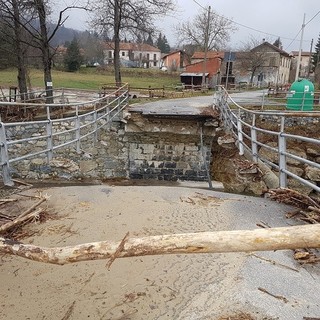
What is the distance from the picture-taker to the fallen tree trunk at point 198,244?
185cm

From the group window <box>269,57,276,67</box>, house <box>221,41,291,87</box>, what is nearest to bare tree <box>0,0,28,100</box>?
house <box>221,41,291,87</box>

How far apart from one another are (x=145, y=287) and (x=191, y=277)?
16.0 inches

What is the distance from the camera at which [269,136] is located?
47.5 feet

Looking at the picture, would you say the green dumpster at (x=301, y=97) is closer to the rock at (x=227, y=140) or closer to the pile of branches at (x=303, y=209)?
the rock at (x=227, y=140)

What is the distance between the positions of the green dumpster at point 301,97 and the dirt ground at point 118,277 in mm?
16014

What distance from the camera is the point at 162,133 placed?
12.5 meters

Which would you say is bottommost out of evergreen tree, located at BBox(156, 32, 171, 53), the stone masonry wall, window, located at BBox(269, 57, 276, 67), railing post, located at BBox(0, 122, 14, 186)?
the stone masonry wall

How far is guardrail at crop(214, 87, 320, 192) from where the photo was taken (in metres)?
4.32

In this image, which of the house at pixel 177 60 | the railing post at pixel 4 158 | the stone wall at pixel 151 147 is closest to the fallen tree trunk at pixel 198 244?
the railing post at pixel 4 158

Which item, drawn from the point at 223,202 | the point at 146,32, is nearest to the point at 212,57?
the point at 146,32

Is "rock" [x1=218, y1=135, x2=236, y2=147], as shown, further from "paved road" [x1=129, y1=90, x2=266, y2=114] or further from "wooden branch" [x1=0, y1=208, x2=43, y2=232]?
"wooden branch" [x1=0, y1=208, x2=43, y2=232]

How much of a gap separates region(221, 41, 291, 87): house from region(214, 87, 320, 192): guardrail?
3578cm

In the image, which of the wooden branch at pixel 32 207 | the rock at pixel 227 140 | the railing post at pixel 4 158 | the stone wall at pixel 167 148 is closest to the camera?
the wooden branch at pixel 32 207

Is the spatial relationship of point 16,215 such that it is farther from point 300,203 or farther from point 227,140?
point 227,140
